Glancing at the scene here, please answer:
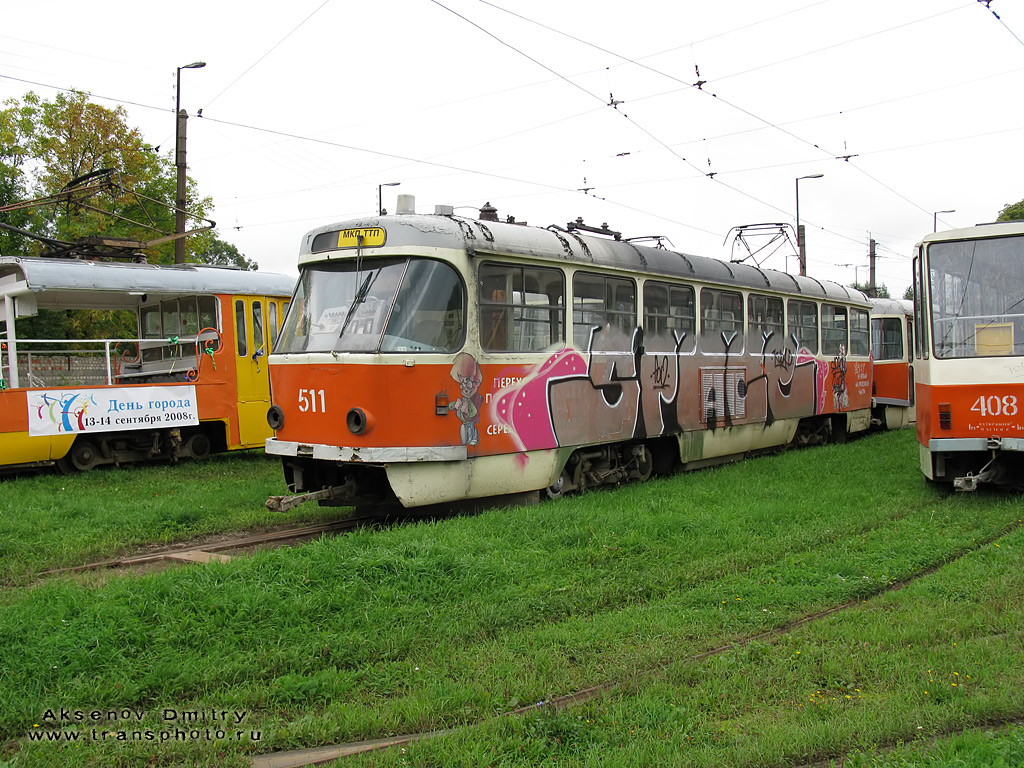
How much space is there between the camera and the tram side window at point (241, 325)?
13.8 meters

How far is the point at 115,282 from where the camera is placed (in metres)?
12.8

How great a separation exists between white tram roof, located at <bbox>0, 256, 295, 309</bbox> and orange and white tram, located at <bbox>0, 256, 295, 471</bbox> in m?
0.02

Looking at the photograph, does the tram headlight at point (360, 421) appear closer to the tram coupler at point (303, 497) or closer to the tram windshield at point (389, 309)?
the tram windshield at point (389, 309)

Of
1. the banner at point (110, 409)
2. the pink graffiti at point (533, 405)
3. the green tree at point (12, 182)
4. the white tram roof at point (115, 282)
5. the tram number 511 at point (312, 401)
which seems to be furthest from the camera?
the green tree at point (12, 182)

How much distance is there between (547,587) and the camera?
6.32 metres

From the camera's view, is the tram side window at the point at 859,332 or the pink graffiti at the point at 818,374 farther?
the tram side window at the point at 859,332

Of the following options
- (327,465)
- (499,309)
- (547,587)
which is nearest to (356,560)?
(547,587)

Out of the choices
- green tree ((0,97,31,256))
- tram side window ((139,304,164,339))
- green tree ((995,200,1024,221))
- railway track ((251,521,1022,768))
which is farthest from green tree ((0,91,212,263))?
green tree ((995,200,1024,221))

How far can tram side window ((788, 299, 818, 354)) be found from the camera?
15195mm

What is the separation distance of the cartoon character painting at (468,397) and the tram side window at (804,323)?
8249 mm

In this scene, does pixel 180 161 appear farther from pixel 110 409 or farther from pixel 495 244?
pixel 495 244

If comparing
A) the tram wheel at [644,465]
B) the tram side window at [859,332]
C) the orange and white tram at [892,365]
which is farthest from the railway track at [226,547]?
the orange and white tram at [892,365]


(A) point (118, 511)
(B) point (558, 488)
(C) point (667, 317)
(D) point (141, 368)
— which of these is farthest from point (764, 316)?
(D) point (141, 368)

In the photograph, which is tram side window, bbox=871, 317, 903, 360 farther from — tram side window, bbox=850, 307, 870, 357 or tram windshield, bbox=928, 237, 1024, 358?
tram windshield, bbox=928, 237, 1024, 358
